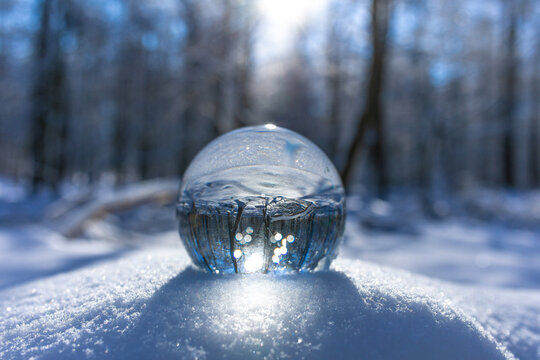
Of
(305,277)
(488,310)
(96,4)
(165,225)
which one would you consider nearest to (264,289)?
(305,277)

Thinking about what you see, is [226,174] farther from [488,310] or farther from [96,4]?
[96,4]

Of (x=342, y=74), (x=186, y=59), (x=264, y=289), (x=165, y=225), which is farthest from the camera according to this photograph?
(x=342, y=74)

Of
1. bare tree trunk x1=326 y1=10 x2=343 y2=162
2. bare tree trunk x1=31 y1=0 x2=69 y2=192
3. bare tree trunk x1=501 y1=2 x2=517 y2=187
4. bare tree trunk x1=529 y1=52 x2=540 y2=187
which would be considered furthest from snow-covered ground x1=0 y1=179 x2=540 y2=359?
bare tree trunk x1=529 y1=52 x2=540 y2=187

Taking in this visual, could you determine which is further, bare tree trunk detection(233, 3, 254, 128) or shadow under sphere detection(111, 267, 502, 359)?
bare tree trunk detection(233, 3, 254, 128)

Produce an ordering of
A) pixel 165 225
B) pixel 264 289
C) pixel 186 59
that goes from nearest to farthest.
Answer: pixel 264 289, pixel 165 225, pixel 186 59

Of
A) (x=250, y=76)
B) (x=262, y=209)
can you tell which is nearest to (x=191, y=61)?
(x=250, y=76)

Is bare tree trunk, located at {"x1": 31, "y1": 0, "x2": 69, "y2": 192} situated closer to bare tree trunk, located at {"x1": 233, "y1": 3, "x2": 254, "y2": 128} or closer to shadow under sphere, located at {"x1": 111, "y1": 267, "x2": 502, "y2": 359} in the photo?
bare tree trunk, located at {"x1": 233, "y1": 3, "x2": 254, "y2": 128}
